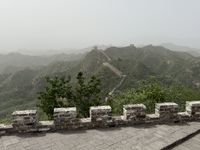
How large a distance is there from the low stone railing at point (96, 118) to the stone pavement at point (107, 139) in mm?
199

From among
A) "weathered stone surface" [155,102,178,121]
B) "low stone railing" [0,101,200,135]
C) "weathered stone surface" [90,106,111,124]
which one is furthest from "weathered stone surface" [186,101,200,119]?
"weathered stone surface" [90,106,111,124]

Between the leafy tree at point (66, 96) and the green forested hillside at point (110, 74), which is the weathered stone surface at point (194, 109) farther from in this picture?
the green forested hillside at point (110, 74)

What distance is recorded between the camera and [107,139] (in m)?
5.84

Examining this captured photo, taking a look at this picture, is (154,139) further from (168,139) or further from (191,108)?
(191,108)

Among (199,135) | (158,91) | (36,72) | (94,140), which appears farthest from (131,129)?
(36,72)

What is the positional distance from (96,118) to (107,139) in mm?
927

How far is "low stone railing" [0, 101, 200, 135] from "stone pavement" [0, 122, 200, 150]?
20 centimetres

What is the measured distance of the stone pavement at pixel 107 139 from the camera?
545cm

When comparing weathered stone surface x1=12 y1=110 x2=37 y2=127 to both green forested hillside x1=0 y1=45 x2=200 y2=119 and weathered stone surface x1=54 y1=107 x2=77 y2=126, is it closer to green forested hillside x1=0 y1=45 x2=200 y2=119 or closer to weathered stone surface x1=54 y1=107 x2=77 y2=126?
weathered stone surface x1=54 y1=107 x2=77 y2=126

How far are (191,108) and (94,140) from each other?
145 inches

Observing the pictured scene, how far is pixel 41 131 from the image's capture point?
20.9ft

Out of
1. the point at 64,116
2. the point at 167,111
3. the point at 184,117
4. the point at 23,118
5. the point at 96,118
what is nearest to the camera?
the point at 23,118

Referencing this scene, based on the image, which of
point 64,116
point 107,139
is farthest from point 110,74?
point 107,139

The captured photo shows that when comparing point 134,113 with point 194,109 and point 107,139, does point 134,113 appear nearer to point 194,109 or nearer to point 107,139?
point 107,139
